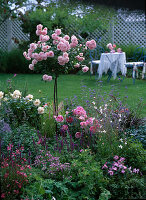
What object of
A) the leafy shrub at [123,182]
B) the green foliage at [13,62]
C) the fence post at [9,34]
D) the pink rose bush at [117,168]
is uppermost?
the fence post at [9,34]

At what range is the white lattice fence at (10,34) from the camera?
1232 centimetres

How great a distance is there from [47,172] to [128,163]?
2.32 feet

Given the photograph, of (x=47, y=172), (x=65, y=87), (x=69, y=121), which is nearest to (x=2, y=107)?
(x=69, y=121)

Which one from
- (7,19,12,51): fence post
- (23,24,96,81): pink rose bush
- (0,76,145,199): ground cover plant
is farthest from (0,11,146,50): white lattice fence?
(0,76,145,199): ground cover plant

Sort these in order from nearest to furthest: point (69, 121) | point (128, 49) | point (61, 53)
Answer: point (69, 121)
point (61, 53)
point (128, 49)

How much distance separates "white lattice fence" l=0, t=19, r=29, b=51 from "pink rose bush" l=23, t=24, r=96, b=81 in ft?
29.5

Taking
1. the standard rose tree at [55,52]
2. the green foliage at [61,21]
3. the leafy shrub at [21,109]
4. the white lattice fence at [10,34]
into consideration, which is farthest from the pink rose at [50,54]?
the white lattice fence at [10,34]

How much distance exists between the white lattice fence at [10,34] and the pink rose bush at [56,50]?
9.00 metres

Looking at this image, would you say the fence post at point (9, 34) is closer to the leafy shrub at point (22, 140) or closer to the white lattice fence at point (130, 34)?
the white lattice fence at point (130, 34)

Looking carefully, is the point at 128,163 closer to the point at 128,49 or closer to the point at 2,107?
the point at 2,107

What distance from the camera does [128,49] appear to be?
10.2 meters

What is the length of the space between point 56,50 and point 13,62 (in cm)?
750

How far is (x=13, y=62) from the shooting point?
35.0 feet

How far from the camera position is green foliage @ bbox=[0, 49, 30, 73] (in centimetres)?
1055
